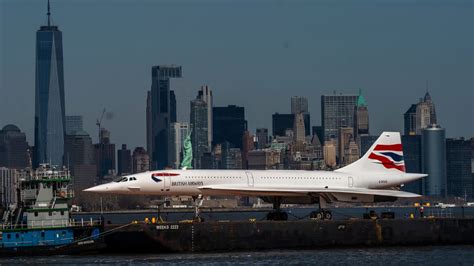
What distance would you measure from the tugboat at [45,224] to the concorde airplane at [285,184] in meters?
8.32

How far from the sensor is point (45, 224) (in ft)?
265

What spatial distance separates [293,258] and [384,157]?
21.0 m

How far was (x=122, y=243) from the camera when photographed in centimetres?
8300

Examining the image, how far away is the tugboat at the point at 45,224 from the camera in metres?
80.1

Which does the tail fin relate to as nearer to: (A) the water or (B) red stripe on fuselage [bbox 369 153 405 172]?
(B) red stripe on fuselage [bbox 369 153 405 172]

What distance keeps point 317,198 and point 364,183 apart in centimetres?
554

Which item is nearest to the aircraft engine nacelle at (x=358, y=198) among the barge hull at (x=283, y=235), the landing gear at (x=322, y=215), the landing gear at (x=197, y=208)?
the landing gear at (x=322, y=215)

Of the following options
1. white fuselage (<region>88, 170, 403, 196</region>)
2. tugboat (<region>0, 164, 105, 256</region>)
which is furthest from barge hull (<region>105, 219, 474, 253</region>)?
white fuselage (<region>88, 170, 403, 196</region>)

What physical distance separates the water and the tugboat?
71 cm

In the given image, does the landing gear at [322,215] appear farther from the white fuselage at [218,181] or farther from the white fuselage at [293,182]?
the white fuselage at [218,181]

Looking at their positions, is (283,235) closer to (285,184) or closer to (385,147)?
(285,184)

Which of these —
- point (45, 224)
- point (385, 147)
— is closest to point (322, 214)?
point (385, 147)

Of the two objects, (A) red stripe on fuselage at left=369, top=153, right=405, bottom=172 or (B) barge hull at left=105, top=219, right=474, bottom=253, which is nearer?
(B) barge hull at left=105, top=219, right=474, bottom=253

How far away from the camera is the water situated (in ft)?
259
